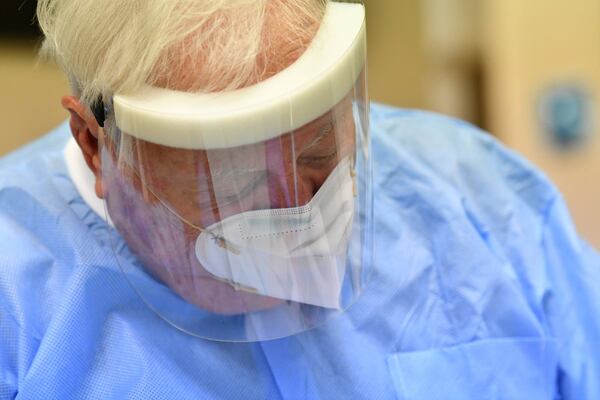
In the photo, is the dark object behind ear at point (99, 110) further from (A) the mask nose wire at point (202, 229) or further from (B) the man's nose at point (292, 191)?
(B) the man's nose at point (292, 191)

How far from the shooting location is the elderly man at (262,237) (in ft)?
1.97

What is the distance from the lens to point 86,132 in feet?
2.34

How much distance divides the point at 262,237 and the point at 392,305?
0.25m

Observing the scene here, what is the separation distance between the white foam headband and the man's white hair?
1 centimetres

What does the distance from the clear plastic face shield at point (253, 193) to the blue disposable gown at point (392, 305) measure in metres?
0.04

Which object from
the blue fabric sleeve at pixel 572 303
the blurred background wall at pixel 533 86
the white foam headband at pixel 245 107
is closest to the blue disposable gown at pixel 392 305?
the blue fabric sleeve at pixel 572 303

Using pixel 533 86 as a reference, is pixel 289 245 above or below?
above

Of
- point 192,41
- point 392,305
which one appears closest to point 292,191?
point 192,41

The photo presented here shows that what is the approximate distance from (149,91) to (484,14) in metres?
1.90

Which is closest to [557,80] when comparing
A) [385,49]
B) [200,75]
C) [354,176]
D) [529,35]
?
[529,35]

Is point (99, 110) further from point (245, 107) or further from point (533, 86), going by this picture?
point (533, 86)

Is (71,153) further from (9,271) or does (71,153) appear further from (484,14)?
(484,14)

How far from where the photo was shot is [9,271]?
2.38 feet

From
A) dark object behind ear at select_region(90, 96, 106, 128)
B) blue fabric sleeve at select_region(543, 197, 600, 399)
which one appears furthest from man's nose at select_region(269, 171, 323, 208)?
blue fabric sleeve at select_region(543, 197, 600, 399)
